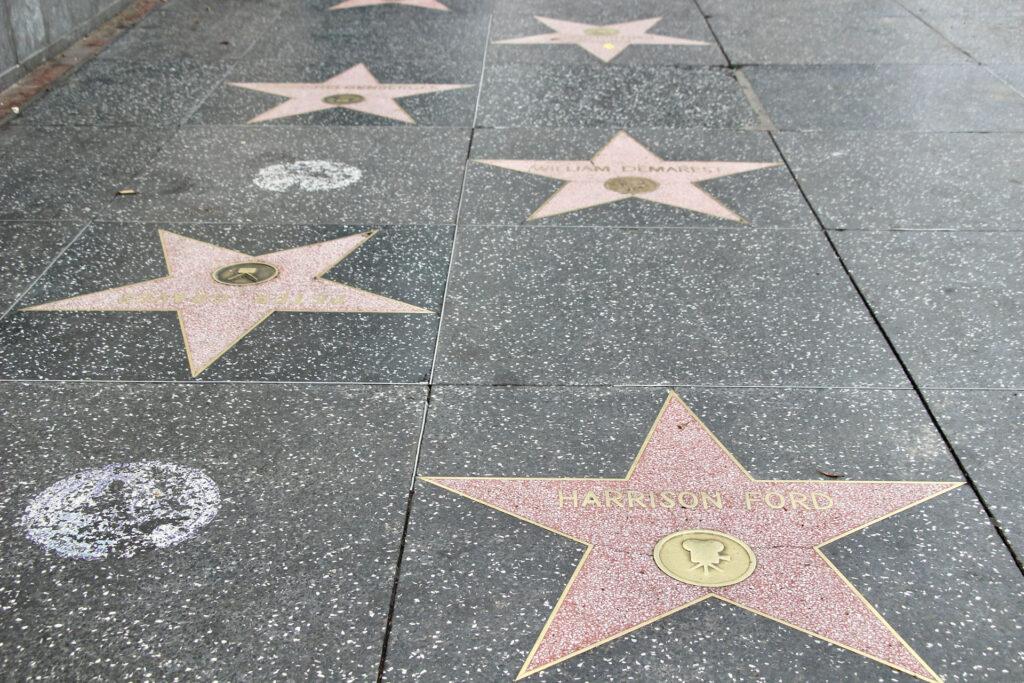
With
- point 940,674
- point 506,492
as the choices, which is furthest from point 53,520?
point 940,674

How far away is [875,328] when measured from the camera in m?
3.13

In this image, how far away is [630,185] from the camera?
4.24 m

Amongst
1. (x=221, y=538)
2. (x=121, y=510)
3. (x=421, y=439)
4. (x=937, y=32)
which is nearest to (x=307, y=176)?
(x=421, y=439)

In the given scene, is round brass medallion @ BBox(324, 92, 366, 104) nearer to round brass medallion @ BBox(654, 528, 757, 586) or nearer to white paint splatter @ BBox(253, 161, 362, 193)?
white paint splatter @ BBox(253, 161, 362, 193)

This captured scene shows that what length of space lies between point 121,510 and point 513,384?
3.87 ft

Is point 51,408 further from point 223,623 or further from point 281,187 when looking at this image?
point 281,187

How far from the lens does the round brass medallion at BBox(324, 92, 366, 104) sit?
17.5ft

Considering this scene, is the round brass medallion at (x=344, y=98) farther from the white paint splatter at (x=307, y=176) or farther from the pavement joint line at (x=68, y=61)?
the pavement joint line at (x=68, y=61)

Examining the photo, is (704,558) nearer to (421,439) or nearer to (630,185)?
(421,439)

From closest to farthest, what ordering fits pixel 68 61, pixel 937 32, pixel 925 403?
1. pixel 925 403
2. pixel 68 61
3. pixel 937 32

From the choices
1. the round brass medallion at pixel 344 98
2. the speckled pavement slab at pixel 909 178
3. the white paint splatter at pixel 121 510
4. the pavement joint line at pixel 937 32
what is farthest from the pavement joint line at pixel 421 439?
the pavement joint line at pixel 937 32

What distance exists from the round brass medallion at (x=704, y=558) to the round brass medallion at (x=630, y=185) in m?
2.24

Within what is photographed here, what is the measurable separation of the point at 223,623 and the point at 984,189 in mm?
3777

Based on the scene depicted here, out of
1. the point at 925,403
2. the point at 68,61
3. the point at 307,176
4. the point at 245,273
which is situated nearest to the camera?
the point at 925,403
